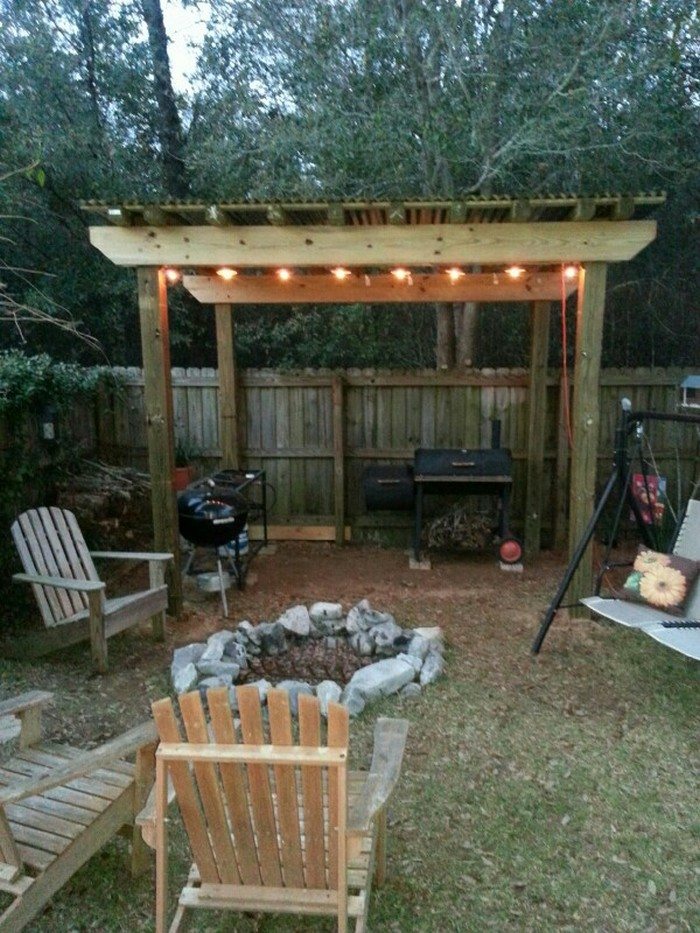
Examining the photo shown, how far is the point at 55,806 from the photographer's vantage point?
6.87 ft

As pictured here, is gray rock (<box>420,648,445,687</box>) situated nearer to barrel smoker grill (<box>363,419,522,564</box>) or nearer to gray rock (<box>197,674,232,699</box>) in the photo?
gray rock (<box>197,674,232,699</box>)

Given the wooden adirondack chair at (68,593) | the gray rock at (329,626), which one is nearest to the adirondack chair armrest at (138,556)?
the wooden adirondack chair at (68,593)

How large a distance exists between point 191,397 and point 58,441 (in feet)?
5.53

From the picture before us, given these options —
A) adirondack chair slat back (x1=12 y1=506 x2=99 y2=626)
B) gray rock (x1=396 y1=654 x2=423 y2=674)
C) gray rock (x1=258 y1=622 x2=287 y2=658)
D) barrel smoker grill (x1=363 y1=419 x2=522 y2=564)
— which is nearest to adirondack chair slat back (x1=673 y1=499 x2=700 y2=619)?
gray rock (x1=396 y1=654 x2=423 y2=674)

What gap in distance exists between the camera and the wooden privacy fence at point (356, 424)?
20.4ft

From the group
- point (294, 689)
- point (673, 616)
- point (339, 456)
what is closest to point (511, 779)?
point (294, 689)

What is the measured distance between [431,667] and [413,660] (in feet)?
0.35

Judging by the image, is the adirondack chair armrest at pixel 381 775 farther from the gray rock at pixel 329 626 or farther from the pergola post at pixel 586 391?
the pergola post at pixel 586 391

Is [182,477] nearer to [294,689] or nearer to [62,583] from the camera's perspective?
[62,583]

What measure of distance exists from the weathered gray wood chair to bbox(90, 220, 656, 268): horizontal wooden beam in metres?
1.70

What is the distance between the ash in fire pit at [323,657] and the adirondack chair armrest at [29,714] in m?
1.05

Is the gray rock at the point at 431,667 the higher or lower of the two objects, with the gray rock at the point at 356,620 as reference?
lower

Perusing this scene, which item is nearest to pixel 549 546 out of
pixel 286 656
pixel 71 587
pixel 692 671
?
pixel 692 671

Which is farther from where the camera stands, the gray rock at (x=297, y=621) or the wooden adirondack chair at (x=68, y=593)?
the gray rock at (x=297, y=621)
